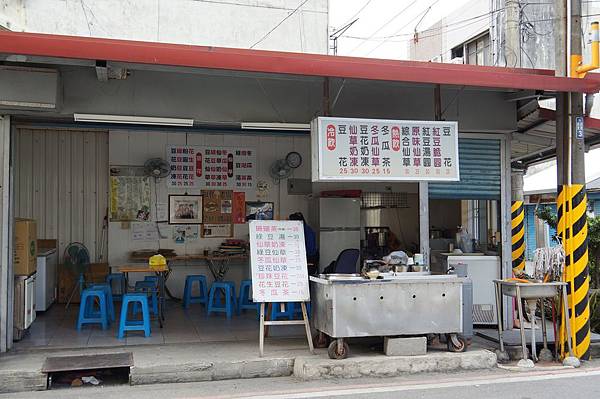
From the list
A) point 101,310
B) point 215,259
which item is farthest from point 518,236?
point 101,310

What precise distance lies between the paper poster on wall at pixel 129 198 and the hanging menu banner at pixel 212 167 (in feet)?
1.67

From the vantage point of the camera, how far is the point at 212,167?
1124 cm

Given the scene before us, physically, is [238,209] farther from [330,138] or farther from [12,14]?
[12,14]

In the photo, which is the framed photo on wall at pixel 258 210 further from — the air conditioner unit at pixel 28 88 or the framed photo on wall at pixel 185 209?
the air conditioner unit at pixel 28 88

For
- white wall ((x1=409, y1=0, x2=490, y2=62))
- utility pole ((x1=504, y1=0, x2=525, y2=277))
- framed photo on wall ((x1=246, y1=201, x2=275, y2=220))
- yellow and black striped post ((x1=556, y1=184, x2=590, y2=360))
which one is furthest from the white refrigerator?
white wall ((x1=409, y1=0, x2=490, y2=62))

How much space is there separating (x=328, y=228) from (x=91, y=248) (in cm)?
448

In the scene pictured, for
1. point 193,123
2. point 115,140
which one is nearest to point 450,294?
point 193,123

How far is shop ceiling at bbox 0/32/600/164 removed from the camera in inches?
230

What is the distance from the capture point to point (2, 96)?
21.7 feet

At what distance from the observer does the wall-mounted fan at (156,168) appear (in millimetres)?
10695

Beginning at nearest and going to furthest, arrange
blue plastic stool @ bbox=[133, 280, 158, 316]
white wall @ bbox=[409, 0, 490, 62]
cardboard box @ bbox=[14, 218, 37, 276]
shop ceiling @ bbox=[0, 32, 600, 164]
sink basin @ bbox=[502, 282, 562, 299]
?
1. shop ceiling @ bbox=[0, 32, 600, 164]
2. sink basin @ bbox=[502, 282, 562, 299]
3. cardboard box @ bbox=[14, 218, 37, 276]
4. blue plastic stool @ bbox=[133, 280, 158, 316]
5. white wall @ bbox=[409, 0, 490, 62]

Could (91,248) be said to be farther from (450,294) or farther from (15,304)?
(450,294)

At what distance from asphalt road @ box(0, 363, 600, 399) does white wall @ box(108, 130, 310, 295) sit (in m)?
4.98

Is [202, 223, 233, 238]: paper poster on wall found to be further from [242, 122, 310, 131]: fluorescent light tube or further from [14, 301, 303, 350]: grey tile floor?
[242, 122, 310, 131]: fluorescent light tube
